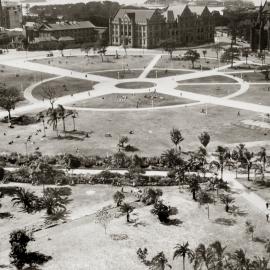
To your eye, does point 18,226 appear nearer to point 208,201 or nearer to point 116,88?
point 208,201

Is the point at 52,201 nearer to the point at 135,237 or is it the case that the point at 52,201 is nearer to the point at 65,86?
the point at 135,237

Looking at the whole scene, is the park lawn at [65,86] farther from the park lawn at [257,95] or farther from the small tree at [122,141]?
the small tree at [122,141]

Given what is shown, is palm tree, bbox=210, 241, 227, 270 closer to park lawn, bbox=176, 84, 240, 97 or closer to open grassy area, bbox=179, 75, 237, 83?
park lawn, bbox=176, 84, 240, 97

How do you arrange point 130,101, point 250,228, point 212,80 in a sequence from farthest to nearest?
point 212,80
point 130,101
point 250,228

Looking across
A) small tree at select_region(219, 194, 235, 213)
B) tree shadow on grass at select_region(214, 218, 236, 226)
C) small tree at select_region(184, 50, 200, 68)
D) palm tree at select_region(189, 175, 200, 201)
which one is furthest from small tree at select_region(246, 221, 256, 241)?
small tree at select_region(184, 50, 200, 68)

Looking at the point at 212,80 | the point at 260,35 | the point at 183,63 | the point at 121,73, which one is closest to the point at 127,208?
the point at 212,80

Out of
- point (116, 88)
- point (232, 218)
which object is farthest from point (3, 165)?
point (116, 88)
